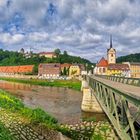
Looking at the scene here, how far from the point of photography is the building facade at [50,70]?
14362cm

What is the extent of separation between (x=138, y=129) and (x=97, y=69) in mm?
119913

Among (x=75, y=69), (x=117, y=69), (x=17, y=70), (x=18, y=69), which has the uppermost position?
(x=18, y=69)

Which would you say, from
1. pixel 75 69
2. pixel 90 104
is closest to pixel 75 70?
pixel 75 69

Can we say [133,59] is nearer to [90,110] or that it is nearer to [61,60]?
[61,60]

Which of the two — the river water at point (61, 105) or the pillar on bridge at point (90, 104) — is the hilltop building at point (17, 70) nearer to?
the river water at point (61, 105)

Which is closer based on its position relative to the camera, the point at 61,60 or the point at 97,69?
the point at 97,69

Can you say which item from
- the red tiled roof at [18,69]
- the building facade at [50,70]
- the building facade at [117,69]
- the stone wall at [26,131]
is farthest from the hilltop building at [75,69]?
the stone wall at [26,131]

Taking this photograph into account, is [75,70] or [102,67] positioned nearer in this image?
[102,67]

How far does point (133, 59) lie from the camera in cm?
19425

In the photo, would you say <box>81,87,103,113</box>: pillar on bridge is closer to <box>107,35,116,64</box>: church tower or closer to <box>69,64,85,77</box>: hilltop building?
<box>107,35,116,64</box>: church tower

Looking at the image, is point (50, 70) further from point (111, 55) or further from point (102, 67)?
point (111, 55)

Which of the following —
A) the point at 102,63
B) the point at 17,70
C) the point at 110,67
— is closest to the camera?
the point at 110,67

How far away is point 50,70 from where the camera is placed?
144500 millimetres

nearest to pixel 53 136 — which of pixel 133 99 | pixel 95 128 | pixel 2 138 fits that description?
pixel 2 138
